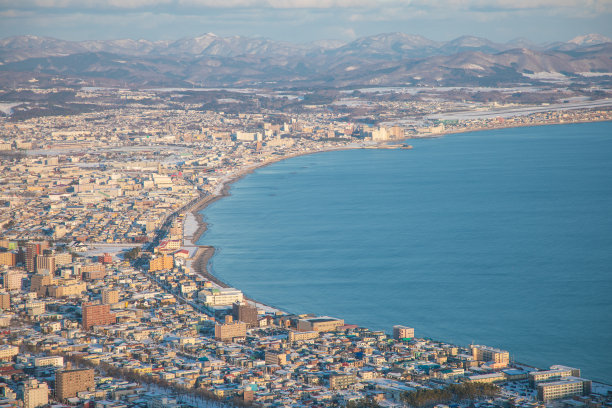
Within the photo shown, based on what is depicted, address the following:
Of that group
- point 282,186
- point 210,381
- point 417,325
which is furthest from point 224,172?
point 210,381

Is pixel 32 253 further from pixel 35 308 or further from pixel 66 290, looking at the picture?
pixel 35 308

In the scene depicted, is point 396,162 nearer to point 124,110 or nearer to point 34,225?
point 34,225

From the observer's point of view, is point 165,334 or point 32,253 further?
point 32,253

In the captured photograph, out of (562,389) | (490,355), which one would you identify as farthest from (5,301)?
(562,389)

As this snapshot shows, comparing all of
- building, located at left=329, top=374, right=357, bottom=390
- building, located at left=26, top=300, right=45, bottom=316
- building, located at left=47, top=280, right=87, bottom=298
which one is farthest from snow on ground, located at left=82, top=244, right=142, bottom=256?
building, located at left=329, top=374, right=357, bottom=390

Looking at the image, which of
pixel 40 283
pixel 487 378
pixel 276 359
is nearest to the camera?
pixel 487 378

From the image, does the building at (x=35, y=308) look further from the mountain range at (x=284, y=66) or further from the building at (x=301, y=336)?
the mountain range at (x=284, y=66)

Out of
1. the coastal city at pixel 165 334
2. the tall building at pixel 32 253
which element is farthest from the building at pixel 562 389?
the tall building at pixel 32 253

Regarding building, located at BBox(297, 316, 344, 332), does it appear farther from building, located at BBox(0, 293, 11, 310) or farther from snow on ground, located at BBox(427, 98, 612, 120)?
snow on ground, located at BBox(427, 98, 612, 120)
